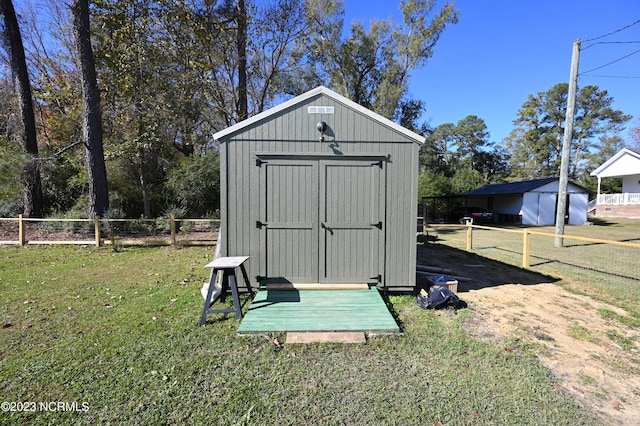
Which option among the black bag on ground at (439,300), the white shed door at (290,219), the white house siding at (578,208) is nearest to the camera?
the black bag on ground at (439,300)

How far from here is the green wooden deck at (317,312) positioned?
3352 mm

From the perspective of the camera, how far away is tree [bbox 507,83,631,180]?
109ft

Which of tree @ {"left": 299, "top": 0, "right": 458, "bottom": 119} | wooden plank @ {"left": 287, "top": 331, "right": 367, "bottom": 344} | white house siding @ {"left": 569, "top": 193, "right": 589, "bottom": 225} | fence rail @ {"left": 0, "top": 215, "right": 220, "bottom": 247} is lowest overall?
wooden plank @ {"left": 287, "top": 331, "right": 367, "bottom": 344}

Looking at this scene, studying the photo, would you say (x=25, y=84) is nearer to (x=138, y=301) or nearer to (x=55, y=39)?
(x=55, y=39)

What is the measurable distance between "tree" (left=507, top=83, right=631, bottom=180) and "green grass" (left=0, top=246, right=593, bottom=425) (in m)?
41.1

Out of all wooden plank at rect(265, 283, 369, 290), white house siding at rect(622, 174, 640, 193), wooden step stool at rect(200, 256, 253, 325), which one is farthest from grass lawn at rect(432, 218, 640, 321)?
white house siding at rect(622, 174, 640, 193)

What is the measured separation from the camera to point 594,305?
4434 millimetres

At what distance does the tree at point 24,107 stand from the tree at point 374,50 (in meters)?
10.8

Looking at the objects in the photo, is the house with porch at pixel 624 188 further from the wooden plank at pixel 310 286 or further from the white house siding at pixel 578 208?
the wooden plank at pixel 310 286

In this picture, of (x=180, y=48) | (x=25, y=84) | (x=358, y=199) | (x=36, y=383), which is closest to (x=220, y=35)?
(x=180, y=48)

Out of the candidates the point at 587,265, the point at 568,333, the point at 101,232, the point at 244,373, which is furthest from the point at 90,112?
the point at 587,265

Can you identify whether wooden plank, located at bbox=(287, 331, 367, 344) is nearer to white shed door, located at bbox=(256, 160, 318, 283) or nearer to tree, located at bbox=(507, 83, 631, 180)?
white shed door, located at bbox=(256, 160, 318, 283)

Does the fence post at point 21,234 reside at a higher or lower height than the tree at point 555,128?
lower

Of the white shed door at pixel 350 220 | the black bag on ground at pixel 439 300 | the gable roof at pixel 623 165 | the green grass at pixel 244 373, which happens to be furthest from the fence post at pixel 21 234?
the gable roof at pixel 623 165
